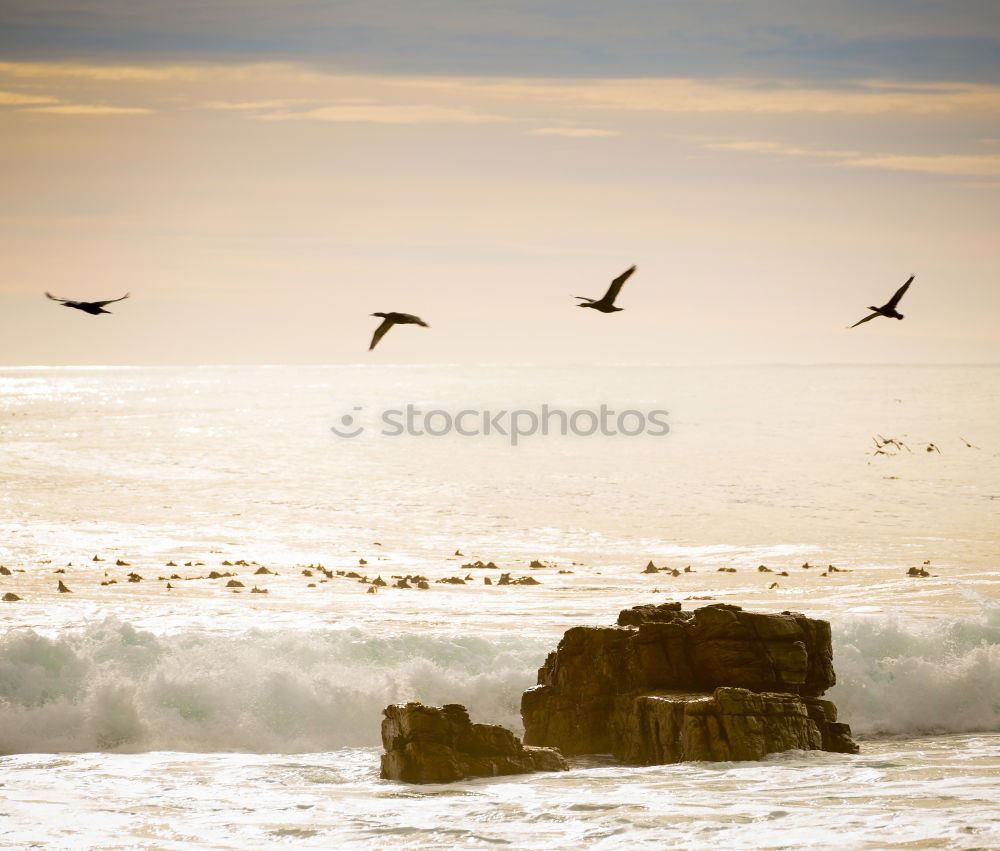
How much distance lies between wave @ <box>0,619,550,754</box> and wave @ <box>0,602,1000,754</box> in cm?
2

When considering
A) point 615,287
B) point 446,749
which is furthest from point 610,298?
point 446,749

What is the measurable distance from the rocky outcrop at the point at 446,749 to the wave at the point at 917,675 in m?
7.03

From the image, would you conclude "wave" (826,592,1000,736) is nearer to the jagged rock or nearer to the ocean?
the ocean

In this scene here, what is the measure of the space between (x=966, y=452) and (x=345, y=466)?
118 ft

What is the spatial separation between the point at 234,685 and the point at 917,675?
39.8 feet

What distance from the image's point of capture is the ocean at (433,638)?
18.1 metres

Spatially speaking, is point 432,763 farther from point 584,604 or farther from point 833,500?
point 833,500

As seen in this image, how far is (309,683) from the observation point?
81.0 ft

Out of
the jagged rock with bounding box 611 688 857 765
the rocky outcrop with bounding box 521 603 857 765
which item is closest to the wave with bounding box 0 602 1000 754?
the rocky outcrop with bounding box 521 603 857 765

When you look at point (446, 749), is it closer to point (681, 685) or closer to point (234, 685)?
point (681, 685)

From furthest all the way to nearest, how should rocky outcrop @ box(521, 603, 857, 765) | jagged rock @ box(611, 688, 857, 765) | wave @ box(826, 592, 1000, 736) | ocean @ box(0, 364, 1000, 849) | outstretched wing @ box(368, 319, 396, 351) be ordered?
wave @ box(826, 592, 1000, 736) → outstretched wing @ box(368, 319, 396, 351) → rocky outcrop @ box(521, 603, 857, 765) → jagged rock @ box(611, 688, 857, 765) → ocean @ box(0, 364, 1000, 849)

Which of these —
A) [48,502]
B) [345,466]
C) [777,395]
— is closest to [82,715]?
[48,502]

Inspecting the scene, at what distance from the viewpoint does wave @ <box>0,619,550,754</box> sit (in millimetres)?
23203

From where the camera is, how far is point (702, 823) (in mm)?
17484
